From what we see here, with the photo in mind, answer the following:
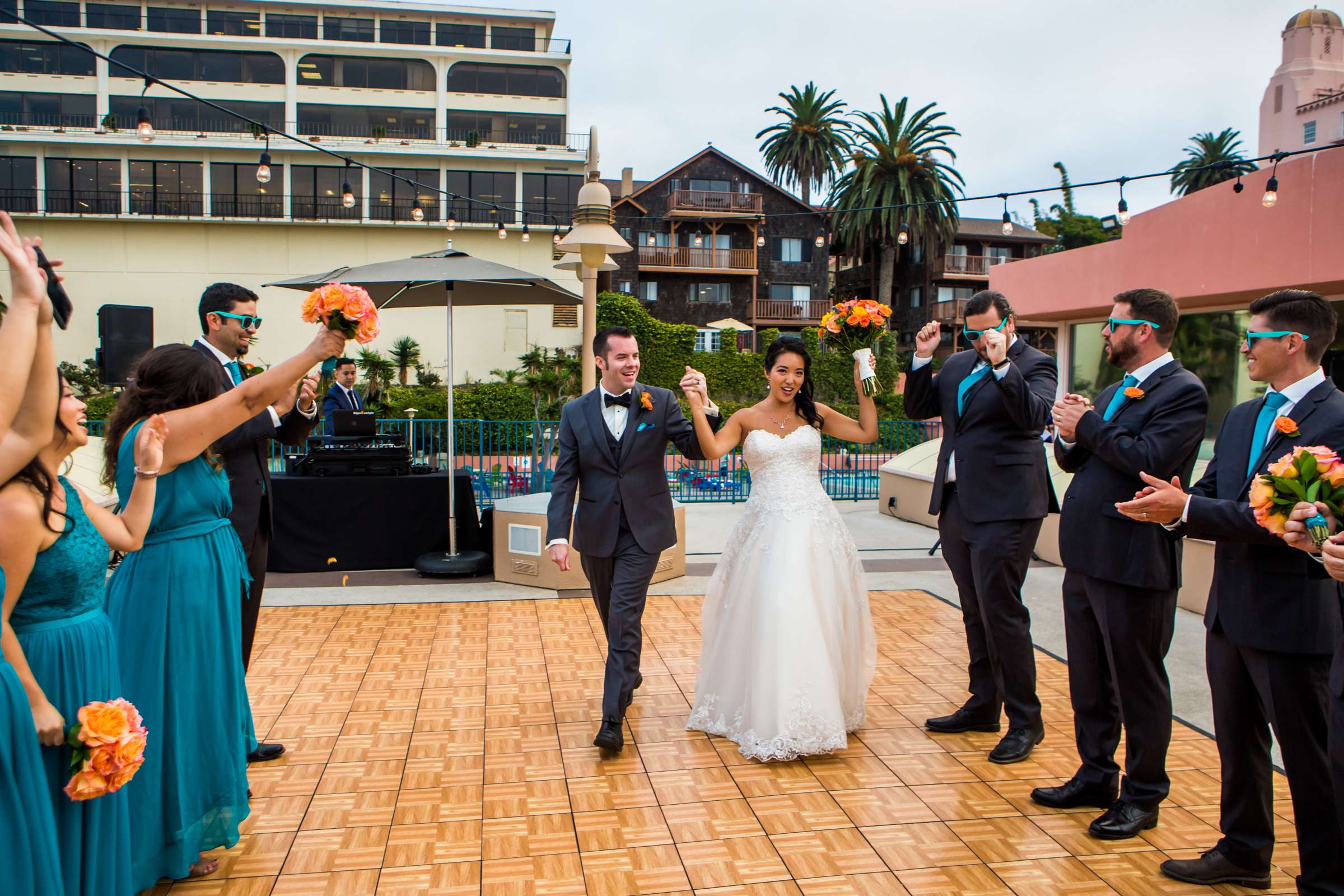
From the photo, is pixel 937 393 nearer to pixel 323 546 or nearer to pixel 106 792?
pixel 106 792

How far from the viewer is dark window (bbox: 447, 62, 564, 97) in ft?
127

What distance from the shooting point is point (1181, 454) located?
143 inches

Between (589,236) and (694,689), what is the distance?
12.2ft

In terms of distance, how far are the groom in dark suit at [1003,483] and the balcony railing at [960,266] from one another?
40309mm

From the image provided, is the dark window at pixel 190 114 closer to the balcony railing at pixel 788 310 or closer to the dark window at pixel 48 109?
the dark window at pixel 48 109

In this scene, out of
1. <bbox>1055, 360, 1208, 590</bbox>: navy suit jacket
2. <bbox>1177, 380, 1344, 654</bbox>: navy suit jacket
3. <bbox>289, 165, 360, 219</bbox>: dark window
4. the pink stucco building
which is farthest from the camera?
the pink stucco building

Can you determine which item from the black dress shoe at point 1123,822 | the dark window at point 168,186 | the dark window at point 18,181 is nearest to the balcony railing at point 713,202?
the dark window at point 168,186

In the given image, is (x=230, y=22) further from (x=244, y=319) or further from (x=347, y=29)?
(x=244, y=319)

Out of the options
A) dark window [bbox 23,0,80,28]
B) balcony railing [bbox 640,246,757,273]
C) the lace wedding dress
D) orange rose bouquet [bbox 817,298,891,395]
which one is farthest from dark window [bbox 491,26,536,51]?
the lace wedding dress

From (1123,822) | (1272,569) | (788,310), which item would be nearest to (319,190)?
(788,310)

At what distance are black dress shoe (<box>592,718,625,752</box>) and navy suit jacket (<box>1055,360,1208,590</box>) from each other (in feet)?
7.74

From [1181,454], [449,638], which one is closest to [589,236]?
[449,638]

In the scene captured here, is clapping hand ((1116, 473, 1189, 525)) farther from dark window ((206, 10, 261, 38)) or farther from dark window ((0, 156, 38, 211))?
dark window ((206, 10, 261, 38))

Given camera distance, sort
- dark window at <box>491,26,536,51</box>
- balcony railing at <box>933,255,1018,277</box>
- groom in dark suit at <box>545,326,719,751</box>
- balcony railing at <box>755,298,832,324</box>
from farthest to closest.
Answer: balcony railing at <box>933,255,1018,277</box> → balcony railing at <box>755,298,832,324</box> → dark window at <box>491,26,536,51</box> → groom in dark suit at <box>545,326,719,751</box>
